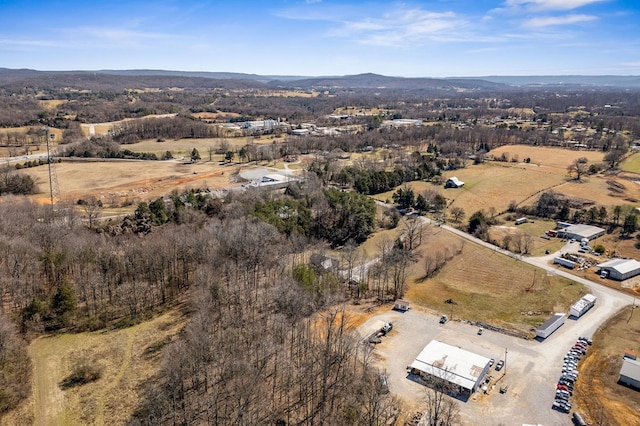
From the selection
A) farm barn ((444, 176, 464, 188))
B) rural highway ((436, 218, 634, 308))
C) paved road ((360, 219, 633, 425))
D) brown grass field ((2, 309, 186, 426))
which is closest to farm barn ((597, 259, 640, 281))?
rural highway ((436, 218, 634, 308))

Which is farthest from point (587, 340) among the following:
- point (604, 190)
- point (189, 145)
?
point (189, 145)

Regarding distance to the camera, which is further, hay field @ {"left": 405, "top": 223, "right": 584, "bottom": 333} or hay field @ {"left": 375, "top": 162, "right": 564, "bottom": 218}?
hay field @ {"left": 375, "top": 162, "right": 564, "bottom": 218}

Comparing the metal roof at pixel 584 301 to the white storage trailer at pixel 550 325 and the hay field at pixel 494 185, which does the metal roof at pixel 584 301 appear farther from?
the hay field at pixel 494 185

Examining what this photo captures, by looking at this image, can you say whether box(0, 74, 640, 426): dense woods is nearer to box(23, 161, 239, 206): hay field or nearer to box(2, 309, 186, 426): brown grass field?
box(2, 309, 186, 426): brown grass field

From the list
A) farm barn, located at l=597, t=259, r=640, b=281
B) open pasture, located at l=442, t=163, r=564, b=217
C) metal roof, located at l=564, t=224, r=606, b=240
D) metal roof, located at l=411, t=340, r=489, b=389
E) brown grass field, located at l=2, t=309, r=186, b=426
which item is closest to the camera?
brown grass field, located at l=2, t=309, r=186, b=426

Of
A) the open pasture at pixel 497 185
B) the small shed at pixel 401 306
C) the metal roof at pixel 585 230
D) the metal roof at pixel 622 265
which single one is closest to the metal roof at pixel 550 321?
the small shed at pixel 401 306

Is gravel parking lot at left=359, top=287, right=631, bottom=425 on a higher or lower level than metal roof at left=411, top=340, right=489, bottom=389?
lower
